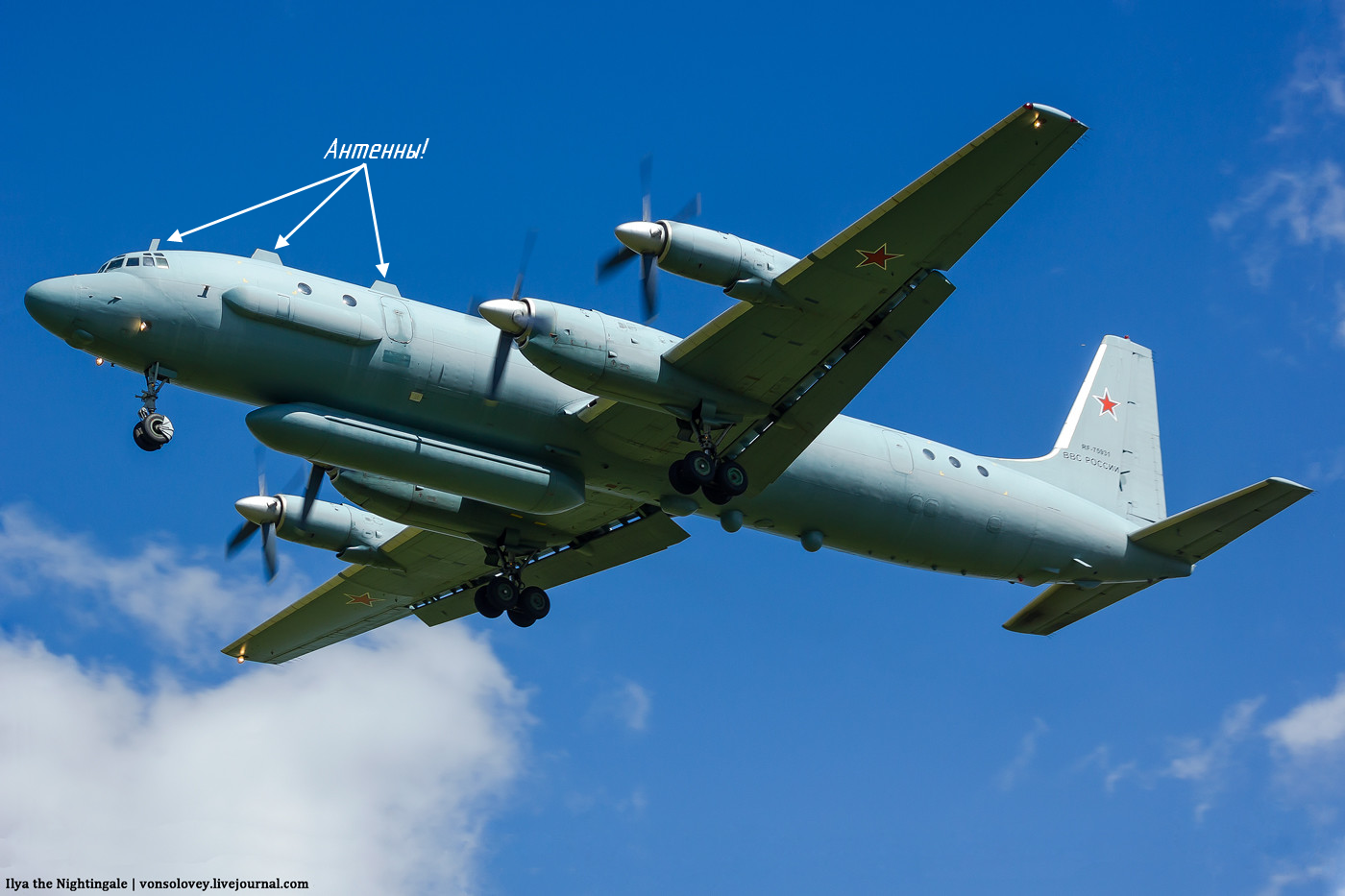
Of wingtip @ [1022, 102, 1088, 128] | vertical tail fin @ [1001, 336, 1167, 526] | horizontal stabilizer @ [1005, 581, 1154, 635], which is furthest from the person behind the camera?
vertical tail fin @ [1001, 336, 1167, 526]

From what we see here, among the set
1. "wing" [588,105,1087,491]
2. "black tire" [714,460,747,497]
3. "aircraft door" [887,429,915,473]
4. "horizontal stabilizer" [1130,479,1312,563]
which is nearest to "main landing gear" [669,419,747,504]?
"black tire" [714,460,747,497]

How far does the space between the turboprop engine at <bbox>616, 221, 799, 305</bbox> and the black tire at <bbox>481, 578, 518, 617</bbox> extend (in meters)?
8.82

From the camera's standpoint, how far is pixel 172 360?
→ 20.8 meters

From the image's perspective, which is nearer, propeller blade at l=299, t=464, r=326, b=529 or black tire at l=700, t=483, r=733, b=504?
black tire at l=700, t=483, r=733, b=504

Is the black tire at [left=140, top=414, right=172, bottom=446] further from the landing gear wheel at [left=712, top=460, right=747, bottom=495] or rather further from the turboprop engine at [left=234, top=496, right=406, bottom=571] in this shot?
the landing gear wheel at [left=712, top=460, right=747, bottom=495]

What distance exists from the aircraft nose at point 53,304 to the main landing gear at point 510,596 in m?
9.44

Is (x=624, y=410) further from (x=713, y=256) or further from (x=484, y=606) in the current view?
(x=484, y=606)

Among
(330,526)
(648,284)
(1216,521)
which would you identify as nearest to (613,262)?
(648,284)

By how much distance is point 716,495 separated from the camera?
911 inches

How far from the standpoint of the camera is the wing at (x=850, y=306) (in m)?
20.3

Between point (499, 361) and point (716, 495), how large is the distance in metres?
4.40

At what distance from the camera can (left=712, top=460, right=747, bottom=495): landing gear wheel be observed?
907 inches

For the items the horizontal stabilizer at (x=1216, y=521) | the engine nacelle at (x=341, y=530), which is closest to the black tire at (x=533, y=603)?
the engine nacelle at (x=341, y=530)

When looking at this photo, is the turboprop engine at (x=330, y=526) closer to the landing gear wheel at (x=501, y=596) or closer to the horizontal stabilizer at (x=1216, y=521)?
the landing gear wheel at (x=501, y=596)
